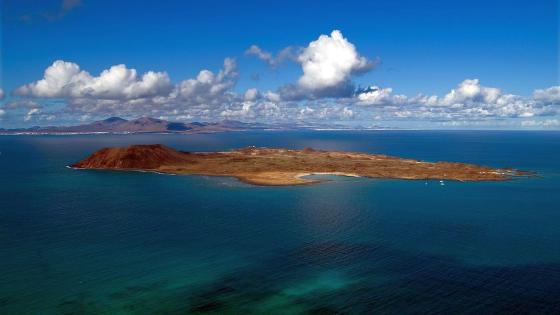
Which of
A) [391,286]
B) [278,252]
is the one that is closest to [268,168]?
[278,252]

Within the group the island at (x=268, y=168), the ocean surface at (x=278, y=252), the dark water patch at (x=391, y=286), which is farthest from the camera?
the island at (x=268, y=168)

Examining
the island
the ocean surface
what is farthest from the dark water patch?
the island

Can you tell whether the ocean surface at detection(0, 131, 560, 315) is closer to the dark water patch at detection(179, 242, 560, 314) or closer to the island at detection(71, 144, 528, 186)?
the dark water patch at detection(179, 242, 560, 314)

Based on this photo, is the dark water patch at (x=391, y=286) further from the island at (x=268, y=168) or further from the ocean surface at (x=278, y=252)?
the island at (x=268, y=168)

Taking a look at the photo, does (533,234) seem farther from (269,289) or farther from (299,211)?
(269,289)

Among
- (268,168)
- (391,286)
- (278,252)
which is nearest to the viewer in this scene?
(391,286)

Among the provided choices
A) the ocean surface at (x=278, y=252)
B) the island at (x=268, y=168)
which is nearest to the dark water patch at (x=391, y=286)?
the ocean surface at (x=278, y=252)

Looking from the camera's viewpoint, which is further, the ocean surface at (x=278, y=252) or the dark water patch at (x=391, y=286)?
the ocean surface at (x=278, y=252)

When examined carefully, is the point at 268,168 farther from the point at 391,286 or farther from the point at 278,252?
the point at 391,286

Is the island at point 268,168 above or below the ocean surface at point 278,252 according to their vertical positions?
above
